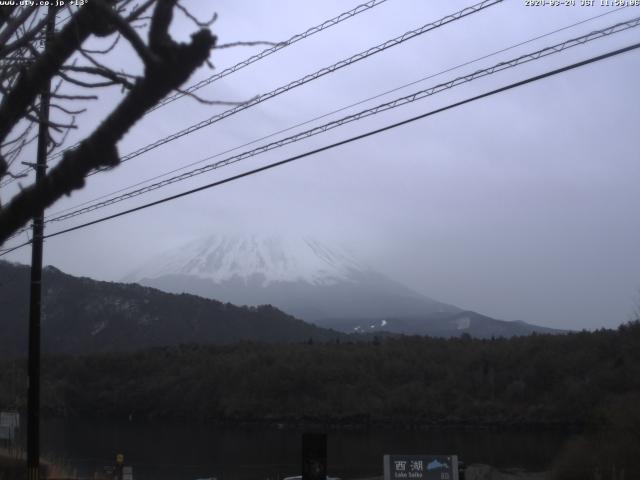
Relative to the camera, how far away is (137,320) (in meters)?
95.5

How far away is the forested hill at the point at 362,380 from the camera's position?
52.6 metres

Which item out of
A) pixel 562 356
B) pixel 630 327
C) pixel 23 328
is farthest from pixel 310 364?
pixel 23 328

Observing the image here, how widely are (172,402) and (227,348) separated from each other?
8295 mm

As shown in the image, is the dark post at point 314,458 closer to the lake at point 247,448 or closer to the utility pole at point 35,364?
the utility pole at point 35,364

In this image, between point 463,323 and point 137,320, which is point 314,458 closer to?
point 137,320

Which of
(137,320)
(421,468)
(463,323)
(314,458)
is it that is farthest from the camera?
(463,323)

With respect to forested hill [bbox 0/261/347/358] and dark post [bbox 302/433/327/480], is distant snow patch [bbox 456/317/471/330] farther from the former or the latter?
dark post [bbox 302/433/327/480]

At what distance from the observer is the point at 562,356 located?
186 feet

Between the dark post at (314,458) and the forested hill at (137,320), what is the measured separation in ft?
254

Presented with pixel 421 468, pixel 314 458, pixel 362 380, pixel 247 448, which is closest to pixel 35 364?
pixel 421 468

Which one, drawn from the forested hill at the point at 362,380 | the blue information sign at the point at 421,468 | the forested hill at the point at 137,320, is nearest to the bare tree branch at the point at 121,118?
the blue information sign at the point at 421,468

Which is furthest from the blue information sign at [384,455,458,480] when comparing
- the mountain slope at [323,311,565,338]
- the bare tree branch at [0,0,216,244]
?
the mountain slope at [323,311,565,338]

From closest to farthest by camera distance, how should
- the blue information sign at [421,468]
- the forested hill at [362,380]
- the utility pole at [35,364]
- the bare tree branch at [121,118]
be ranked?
the bare tree branch at [121,118] → the blue information sign at [421,468] → the utility pole at [35,364] → the forested hill at [362,380]

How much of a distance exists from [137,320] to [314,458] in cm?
8771
